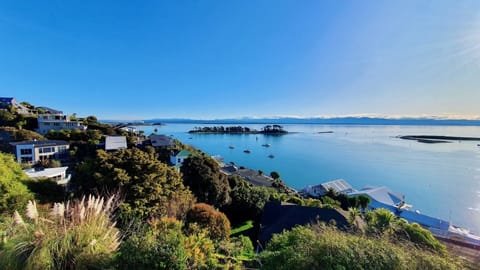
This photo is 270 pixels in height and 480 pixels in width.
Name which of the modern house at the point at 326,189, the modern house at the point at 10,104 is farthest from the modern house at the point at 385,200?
the modern house at the point at 10,104

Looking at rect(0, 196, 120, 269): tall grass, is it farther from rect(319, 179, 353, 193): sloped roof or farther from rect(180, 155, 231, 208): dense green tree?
rect(319, 179, 353, 193): sloped roof

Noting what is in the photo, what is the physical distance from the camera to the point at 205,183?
1345cm

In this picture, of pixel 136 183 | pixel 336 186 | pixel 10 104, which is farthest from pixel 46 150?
pixel 336 186

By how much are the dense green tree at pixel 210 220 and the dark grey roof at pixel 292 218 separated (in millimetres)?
2264

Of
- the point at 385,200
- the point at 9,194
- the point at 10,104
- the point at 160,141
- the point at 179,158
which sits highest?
the point at 10,104

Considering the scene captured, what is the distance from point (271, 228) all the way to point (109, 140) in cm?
2090

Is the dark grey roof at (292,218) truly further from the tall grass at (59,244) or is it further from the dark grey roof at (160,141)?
the dark grey roof at (160,141)

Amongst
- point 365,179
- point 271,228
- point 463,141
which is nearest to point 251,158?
point 365,179

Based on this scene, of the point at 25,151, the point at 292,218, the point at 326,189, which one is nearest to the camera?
the point at 292,218

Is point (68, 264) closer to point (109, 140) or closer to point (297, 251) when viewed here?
point (297, 251)

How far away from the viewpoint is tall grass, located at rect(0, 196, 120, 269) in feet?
8.19

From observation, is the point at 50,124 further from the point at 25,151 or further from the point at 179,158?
the point at 179,158

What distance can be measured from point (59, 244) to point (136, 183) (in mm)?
6445

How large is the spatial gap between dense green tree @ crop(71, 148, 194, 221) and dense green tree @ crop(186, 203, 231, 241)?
44cm
